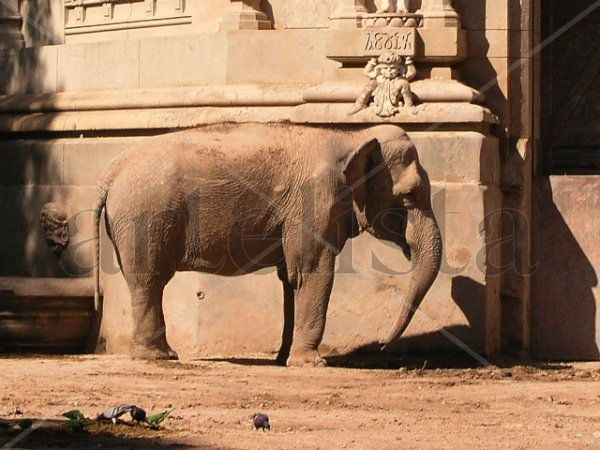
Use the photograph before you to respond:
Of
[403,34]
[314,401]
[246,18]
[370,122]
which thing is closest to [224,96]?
[246,18]

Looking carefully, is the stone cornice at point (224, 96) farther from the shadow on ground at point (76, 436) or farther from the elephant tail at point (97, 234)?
the shadow on ground at point (76, 436)

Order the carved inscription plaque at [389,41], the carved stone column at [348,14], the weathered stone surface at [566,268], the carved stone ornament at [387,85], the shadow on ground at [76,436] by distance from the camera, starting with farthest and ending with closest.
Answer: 1. the weathered stone surface at [566,268]
2. the carved stone column at [348,14]
3. the carved inscription plaque at [389,41]
4. the carved stone ornament at [387,85]
5. the shadow on ground at [76,436]

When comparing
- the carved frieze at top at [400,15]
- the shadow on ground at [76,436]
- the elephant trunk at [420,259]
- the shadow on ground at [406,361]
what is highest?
the carved frieze at top at [400,15]

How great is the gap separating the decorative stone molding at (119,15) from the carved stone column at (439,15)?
249cm

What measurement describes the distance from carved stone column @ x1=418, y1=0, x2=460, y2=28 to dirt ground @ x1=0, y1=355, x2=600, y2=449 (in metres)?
2.66

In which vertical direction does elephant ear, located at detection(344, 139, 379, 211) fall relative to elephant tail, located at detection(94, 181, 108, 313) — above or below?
above

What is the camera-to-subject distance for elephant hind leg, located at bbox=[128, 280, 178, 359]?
1417 centimetres

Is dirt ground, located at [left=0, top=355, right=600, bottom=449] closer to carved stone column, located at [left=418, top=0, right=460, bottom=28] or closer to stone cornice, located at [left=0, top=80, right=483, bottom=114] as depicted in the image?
stone cornice, located at [left=0, top=80, right=483, bottom=114]

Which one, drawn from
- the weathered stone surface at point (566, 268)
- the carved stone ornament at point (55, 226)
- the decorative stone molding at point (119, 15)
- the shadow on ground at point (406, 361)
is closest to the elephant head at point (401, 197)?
the shadow on ground at point (406, 361)

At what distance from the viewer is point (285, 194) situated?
14023mm

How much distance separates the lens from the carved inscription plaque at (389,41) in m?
15.0

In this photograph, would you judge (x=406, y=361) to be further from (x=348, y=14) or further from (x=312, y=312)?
(x=348, y=14)

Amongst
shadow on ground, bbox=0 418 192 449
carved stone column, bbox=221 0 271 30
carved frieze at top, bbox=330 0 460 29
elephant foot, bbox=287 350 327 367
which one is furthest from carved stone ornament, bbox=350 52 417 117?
shadow on ground, bbox=0 418 192 449

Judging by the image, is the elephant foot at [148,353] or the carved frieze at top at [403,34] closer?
the elephant foot at [148,353]
